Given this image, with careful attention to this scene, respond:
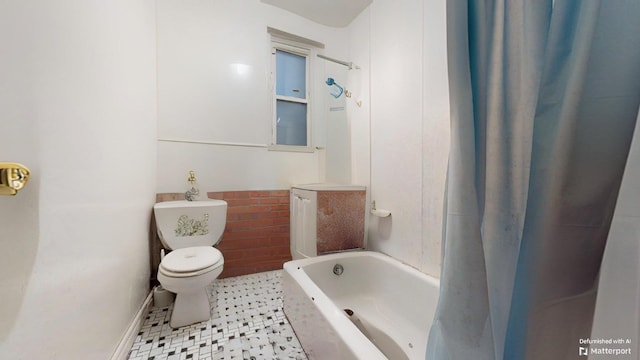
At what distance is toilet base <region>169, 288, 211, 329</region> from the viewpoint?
Result: 4.60 feet

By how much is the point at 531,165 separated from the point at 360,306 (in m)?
1.42

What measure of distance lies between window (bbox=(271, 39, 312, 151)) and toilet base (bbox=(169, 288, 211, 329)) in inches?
54.9

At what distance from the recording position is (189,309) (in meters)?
1.43

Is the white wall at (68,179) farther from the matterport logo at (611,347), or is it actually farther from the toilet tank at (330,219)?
the matterport logo at (611,347)

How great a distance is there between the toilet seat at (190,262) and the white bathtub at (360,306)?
0.48 metres

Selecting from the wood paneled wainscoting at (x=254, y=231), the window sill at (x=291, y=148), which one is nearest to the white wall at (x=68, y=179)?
the wood paneled wainscoting at (x=254, y=231)

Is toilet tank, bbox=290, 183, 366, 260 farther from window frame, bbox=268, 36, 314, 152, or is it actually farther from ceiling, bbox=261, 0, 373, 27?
ceiling, bbox=261, 0, 373, 27

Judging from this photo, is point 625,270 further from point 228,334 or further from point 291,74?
point 291,74

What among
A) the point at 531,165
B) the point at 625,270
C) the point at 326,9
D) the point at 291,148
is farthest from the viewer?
the point at 291,148

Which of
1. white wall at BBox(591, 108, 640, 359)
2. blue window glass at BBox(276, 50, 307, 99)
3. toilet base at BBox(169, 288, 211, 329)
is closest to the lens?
white wall at BBox(591, 108, 640, 359)

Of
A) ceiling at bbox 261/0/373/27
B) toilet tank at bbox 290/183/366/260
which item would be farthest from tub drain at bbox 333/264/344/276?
ceiling at bbox 261/0/373/27

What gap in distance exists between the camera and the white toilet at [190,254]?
4.30 feet

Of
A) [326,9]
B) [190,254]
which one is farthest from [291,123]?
[190,254]

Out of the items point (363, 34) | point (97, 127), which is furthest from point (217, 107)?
point (363, 34)
